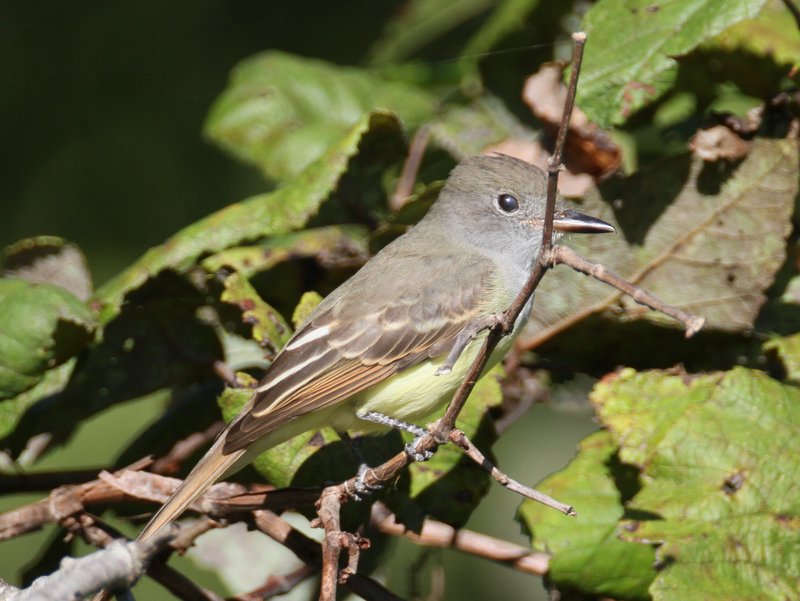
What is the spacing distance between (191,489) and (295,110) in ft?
5.07

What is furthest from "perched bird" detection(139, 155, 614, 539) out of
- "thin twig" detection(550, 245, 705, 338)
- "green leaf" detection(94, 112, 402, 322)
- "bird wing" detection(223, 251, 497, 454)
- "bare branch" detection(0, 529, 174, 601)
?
"bare branch" detection(0, 529, 174, 601)

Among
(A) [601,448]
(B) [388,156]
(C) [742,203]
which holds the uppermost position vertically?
(B) [388,156]

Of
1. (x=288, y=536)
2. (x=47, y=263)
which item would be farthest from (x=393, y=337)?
(x=47, y=263)

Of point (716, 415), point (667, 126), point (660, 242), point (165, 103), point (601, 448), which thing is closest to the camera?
point (716, 415)

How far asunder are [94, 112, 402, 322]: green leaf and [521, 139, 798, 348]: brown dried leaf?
61cm

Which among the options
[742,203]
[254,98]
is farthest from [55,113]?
[742,203]

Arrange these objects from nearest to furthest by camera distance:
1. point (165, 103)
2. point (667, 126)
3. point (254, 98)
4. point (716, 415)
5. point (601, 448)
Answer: point (716, 415) < point (601, 448) < point (667, 126) < point (254, 98) < point (165, 103)

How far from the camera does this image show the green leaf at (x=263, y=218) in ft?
10.0

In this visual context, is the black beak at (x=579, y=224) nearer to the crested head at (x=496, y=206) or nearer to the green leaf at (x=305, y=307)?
the crested head at (x=496, y=206)

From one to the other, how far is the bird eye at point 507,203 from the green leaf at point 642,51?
2.37 feet

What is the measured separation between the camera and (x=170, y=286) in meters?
3.12

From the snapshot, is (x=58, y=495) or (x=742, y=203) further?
(x=742, y=203)

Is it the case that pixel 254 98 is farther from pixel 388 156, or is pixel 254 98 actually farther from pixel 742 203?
pixel 742 203

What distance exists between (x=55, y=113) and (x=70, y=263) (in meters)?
2.78
